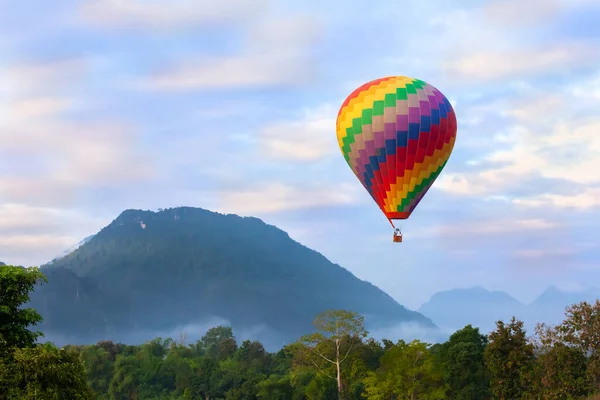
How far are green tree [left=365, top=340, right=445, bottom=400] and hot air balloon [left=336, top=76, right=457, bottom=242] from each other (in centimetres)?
1731

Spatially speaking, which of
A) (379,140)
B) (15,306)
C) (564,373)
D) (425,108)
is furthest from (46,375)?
(564,373)

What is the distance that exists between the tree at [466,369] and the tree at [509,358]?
9.89 meters

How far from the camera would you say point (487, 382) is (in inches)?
2805

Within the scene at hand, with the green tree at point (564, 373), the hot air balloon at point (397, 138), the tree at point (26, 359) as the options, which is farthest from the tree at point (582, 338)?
Result: the tree at point (26, 359)

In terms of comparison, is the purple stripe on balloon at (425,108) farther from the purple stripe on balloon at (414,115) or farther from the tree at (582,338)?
the tree at (582,338)

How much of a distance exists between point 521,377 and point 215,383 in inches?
1589

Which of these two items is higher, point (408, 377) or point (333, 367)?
point (333, 367)

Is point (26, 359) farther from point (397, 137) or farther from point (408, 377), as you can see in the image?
point (408, 377)

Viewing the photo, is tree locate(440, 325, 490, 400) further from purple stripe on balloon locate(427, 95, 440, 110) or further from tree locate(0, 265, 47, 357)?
tree locate(0, 265, 47, 357)

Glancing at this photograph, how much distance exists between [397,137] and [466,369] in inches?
1139

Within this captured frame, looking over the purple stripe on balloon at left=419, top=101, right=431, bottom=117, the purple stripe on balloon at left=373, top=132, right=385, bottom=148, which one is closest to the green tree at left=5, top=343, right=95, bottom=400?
the purple stripe on balloon at left=373, top=132, right=385, bottom=148

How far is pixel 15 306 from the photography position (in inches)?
1097

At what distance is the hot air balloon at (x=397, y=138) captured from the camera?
51812 millimetres

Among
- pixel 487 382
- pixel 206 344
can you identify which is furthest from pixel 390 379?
pixel 206 344
